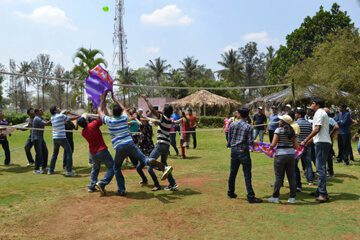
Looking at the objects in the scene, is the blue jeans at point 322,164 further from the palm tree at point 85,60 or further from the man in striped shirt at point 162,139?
the palm tree at point 85,60

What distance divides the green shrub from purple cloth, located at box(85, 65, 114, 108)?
24517mm

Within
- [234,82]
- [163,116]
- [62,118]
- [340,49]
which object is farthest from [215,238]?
[234,82]

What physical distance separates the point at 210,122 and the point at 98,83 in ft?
82.9

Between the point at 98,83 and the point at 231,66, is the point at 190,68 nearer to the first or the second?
the point at 231,66

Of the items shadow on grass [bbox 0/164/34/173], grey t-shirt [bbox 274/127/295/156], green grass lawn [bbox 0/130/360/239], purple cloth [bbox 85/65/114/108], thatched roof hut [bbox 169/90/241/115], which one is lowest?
green grass lawn [bbox 0/130/360/239]

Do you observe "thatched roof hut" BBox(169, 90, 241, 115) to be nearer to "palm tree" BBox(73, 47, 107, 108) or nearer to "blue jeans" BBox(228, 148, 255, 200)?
"palm tree" BBox(73, 47, 107, 108)

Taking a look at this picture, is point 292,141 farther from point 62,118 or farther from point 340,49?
point 340,49

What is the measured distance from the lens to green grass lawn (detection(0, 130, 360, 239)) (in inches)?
212

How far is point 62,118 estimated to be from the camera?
33.6ft

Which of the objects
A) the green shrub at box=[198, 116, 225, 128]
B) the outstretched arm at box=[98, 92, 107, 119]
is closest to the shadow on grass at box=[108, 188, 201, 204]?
the outstretched arm at box=[98, 92, 107, 119]

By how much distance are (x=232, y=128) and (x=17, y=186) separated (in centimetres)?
539

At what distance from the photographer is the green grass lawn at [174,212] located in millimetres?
5391

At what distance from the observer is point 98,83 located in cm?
847

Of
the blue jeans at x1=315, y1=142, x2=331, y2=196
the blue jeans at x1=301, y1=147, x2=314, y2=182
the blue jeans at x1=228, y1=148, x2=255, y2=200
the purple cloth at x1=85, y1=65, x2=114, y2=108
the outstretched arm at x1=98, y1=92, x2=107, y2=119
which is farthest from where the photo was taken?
the blue jeans at x1=301, y1=147, x2=314, y2=182
